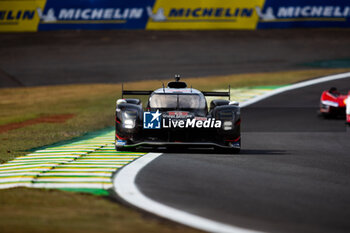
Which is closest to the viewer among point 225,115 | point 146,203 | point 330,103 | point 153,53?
point 146,203

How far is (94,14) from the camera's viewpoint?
143 feet

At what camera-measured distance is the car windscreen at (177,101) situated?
14211 mm

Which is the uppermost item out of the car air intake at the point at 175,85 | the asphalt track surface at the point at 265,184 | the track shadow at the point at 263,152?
the car air intake at the point at 175,85

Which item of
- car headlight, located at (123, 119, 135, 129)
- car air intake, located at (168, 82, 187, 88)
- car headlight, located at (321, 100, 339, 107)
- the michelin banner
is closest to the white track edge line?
car headlight, located at (123, 119, 135, 129)

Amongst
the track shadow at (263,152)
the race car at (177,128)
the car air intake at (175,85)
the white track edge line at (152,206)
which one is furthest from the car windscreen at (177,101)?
the white track edge line at (152,206)

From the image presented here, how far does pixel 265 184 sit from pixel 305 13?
35.0 metres

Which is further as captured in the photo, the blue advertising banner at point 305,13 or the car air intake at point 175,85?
the blue advertising banner at point 305,13

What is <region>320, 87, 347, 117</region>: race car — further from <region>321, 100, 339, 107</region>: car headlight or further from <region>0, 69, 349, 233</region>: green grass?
<region>0, 69, 349, 233</region>: green grass

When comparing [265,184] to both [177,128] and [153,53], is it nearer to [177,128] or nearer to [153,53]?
[177,128]

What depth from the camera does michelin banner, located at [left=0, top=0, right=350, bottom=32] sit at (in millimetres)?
42531

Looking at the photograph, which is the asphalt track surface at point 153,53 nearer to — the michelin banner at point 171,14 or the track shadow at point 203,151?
the michelin banner at point 171,14

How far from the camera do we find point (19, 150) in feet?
50.4

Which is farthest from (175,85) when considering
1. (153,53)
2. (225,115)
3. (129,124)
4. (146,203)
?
(153,53)

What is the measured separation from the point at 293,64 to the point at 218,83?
8611 mm
